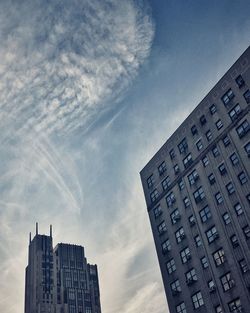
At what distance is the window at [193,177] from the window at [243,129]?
937 centimetres

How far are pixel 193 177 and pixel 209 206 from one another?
20.1 feet

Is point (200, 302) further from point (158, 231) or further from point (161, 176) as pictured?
point (161, 176)

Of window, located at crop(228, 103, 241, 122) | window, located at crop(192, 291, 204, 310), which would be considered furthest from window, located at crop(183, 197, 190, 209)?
window, located at crop(228, 103, 241, 122)

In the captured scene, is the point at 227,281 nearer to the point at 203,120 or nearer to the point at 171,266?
the point at 171,266

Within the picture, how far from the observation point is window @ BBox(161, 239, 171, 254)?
2395 inches

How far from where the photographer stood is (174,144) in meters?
65.3

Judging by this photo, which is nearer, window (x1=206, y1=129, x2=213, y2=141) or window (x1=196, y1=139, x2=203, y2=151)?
window (x1=206, y1=129, x2=213, y2=141)

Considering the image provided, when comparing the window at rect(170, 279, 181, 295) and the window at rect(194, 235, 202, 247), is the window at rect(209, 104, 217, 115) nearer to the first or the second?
the window at rect(194, 235, 202, 247)

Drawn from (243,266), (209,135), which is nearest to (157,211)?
(209,135)

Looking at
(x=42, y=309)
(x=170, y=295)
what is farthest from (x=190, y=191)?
(x=42, y=309)

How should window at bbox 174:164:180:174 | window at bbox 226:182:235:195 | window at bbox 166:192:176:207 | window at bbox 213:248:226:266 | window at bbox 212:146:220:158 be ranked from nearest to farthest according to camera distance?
window at bbox 213:248:226:266
window at bbox 226:182:235:195
window at bbox 212:146:220:158
window at bbox 166:192:176:207
window at bbox 174:164:180:174

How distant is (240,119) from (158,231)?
23.1 m

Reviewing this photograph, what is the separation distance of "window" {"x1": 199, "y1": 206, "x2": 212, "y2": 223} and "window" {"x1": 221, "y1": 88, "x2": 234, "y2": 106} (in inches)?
608

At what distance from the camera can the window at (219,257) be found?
50344 millimetres
